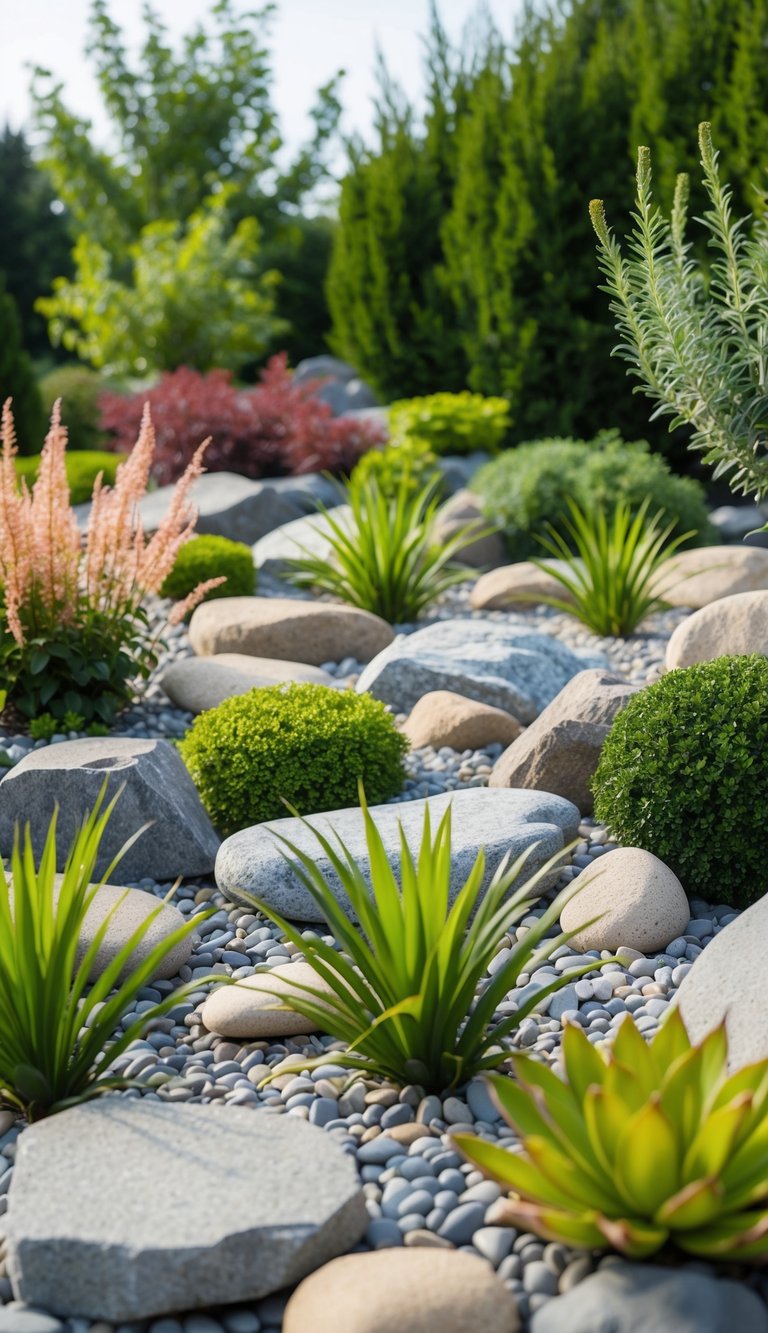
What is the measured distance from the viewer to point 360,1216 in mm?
2334

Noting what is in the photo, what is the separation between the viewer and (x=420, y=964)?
8.75 feet

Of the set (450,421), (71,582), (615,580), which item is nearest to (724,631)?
(615,580)

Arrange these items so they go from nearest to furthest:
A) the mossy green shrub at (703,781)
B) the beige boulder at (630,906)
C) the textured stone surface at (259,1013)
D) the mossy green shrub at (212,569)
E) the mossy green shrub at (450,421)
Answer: the textured stone surface at (259,1013), the beige boulder at (630,906), the mossy green shrub at (703,781), the mossy green shrub at (212,569), the mossy green shrub at (450,421)

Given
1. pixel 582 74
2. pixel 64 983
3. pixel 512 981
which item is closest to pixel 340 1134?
pixel 512 981

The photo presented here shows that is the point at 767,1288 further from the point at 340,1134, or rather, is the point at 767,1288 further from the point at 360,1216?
the point at 340,1134

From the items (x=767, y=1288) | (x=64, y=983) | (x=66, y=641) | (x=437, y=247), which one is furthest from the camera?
(x=437, y=247)

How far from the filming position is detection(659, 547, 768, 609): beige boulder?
6562mm

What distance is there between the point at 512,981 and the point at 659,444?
26.4ft

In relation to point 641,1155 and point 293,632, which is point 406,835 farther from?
point 293,632

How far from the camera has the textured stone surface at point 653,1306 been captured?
198 cm

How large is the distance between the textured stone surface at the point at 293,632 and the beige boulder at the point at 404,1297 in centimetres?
409

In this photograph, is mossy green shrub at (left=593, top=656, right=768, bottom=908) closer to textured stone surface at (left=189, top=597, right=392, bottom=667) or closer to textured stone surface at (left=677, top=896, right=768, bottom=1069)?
textured stone surface at (left=677, top=896, right=768, bottom=1069)

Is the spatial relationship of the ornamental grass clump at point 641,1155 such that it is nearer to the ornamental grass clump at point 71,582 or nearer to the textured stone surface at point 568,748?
the textured stone surface at point 568,748

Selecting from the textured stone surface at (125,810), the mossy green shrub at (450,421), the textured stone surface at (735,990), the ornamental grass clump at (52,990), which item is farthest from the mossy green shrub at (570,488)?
the ornamental grass clump at (52,990)
